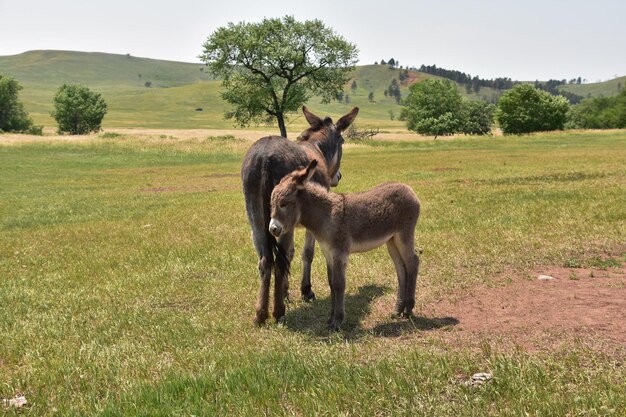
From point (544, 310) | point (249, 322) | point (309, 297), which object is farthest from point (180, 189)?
point (544, 310)

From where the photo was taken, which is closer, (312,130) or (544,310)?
(544,310)

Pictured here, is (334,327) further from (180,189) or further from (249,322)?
(180,189)

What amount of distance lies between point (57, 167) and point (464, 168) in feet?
119

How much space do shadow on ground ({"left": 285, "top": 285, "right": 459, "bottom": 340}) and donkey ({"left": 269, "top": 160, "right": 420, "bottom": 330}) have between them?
0.24 metres

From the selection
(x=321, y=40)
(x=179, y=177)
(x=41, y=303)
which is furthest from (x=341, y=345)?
(x=321, y=40)

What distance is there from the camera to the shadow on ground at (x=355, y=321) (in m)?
6.79

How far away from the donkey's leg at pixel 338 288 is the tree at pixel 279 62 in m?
50.3

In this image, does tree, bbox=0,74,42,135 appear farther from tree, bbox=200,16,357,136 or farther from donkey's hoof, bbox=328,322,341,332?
donkey's hoof, bbox=328,322,341,332

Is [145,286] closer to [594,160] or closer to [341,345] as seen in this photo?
[341,345]

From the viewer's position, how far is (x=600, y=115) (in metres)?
145

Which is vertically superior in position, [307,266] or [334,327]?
[307,266]

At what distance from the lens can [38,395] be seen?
17.1ft

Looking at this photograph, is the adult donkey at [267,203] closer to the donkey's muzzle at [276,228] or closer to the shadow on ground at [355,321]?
the shadow on ground at [355,321]

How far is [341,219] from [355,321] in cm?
165
